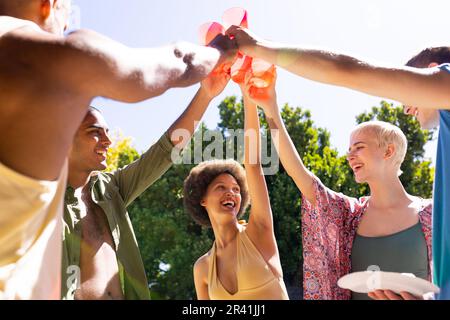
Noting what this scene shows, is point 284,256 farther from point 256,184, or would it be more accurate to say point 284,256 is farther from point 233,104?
point 256,184

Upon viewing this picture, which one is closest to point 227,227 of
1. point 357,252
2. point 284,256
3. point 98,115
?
point 357,252

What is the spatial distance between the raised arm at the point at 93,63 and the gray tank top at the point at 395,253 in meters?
2.08

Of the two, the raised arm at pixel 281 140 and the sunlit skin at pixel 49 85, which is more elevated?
the raised arm at pixel 281 140

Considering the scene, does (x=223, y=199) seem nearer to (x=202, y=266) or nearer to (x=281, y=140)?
(x=202, y=266)

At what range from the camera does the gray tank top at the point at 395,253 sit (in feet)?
10.7

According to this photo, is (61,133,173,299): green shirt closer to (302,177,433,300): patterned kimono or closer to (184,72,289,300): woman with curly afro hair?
(184,72,289,300): woman with curly afro hair

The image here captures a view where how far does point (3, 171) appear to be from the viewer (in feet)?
4.76

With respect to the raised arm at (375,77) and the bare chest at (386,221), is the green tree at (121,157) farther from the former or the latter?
the raised arm at (375,77)

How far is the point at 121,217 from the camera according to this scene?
11.3 feet

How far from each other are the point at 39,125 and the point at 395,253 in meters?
2.49

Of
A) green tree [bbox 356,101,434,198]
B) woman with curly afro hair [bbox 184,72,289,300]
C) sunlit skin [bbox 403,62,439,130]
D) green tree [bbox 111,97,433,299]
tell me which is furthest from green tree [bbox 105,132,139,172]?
sunlit skin [bbox 403,62,439,130]

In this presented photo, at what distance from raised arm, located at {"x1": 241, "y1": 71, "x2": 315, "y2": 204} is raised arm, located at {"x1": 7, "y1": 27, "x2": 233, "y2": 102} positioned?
189 centimetres

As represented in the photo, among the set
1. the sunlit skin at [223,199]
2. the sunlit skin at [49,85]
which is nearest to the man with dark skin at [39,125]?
the sunlit skin at [49,85]

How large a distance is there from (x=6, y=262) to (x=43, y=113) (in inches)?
16.4
